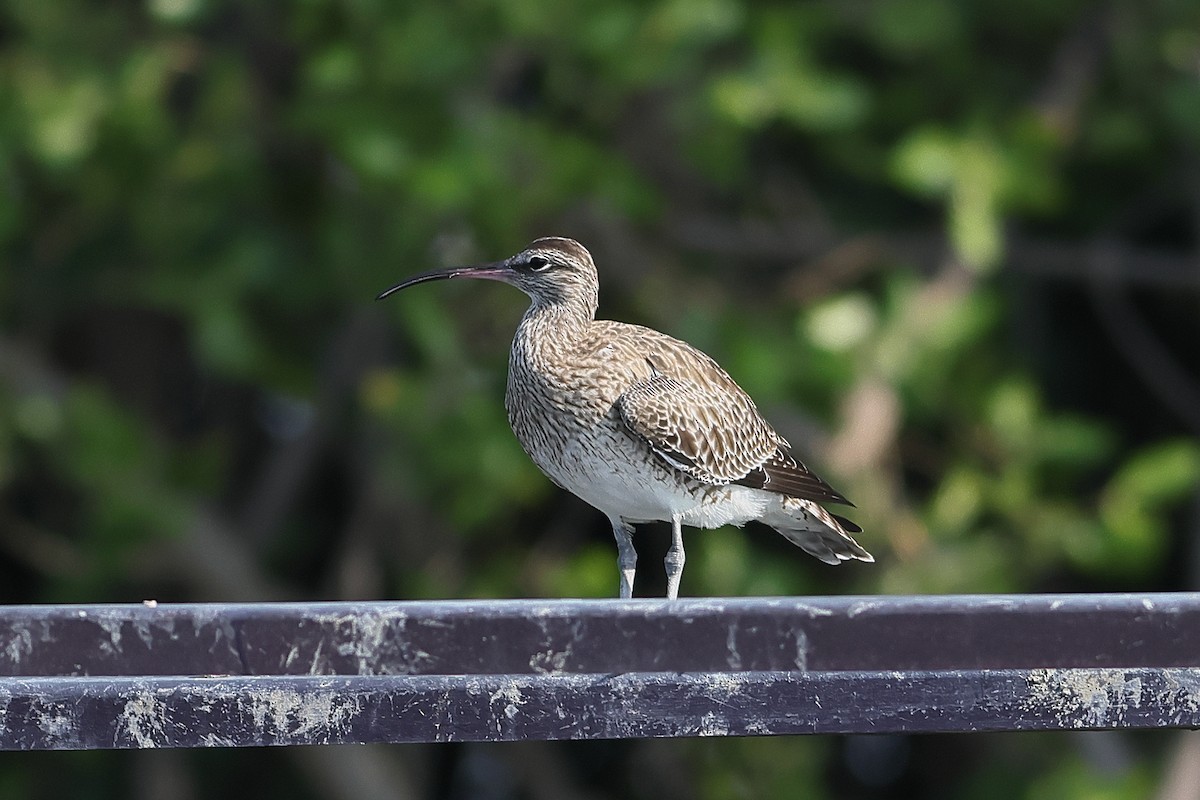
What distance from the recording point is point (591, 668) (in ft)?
10.2

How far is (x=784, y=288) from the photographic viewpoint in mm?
8148

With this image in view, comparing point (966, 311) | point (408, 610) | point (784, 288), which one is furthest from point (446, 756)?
point (408, 610)

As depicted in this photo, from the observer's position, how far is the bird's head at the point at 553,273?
17.3 ft

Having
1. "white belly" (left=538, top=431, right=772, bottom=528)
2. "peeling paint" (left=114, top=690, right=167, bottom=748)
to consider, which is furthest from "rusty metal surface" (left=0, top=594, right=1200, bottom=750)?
"white belly" (left=538, top=431, right=772, bottom=528)

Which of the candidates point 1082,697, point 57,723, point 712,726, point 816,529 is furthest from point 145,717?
point 816,529

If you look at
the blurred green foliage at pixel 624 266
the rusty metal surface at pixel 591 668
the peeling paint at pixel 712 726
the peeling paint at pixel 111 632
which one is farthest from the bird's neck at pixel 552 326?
the peeling paint at pixel 712 726

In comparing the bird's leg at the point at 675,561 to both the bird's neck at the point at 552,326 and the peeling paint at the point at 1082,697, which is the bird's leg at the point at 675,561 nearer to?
the bird's neck at the point at 552,326

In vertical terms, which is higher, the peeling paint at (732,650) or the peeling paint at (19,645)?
the peeling paint at (732,650)

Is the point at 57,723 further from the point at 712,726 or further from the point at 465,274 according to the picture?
the point at 465,274

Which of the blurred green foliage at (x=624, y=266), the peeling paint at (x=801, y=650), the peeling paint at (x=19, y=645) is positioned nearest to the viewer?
the peeling paint at (x=801, y=650)

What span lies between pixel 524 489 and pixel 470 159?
1638 millimetres

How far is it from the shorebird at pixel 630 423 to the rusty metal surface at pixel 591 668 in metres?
1.63

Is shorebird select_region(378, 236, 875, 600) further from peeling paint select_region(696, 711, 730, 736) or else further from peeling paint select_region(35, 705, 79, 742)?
peeling paint select_region(35, 705, 79, 742)

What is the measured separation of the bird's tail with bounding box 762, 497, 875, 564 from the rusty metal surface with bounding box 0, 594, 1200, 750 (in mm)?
2299
